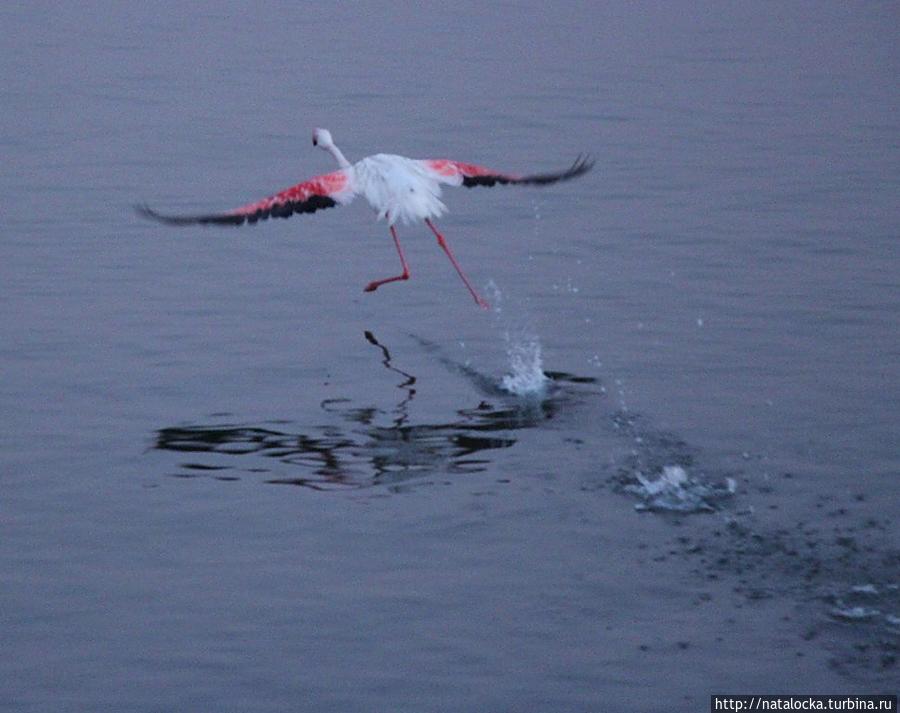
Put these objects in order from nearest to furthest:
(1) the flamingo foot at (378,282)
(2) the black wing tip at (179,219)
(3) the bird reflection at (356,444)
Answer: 1. (3) the bird reflection at (356,444)
2. (2) the black wing tip at (179,219)
3. (1) the flamingo foot at (378,282)

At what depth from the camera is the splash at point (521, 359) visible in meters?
14.5

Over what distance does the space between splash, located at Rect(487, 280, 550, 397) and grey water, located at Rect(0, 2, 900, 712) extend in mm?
49

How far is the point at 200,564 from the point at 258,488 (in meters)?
1.29

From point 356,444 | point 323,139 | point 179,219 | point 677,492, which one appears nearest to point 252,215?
point 179,219

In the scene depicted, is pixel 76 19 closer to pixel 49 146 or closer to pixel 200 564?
pixel 49 146

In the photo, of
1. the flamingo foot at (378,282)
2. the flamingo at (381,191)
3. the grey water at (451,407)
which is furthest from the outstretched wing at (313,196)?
the grey water at (451,407)

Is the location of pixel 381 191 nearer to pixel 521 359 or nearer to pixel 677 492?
pixel 521 359

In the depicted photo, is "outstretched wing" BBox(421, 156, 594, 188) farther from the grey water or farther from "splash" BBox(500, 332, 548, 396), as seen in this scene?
"splash" BBox(500, 332, 548, 396)

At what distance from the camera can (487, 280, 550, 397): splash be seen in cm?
1454

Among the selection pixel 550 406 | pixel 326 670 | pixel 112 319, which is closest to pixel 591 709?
pixel 326 670

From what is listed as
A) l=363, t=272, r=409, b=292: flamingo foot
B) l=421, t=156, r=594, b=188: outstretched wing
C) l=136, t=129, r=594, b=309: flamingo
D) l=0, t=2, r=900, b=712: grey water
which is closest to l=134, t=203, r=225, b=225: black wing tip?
l=136, t=129, r=594, b=309: flamingo

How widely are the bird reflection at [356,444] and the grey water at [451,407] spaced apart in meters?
0.04

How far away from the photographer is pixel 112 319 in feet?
53.5

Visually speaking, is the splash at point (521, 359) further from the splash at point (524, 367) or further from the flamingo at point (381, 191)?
the flamingo at point (381, 191)
